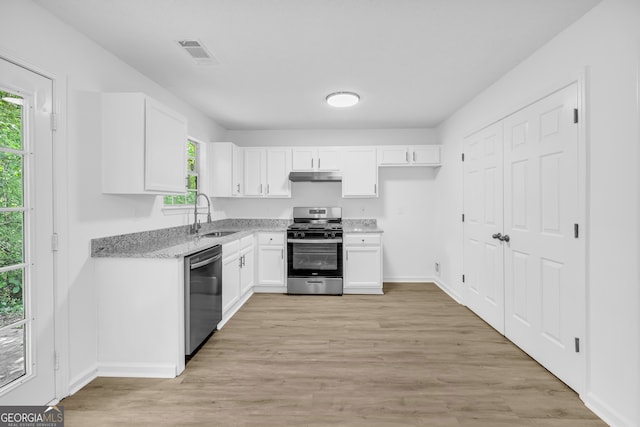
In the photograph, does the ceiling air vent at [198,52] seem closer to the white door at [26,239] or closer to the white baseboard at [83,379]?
the white door at [26,239]

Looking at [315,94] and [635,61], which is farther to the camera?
[315,94]

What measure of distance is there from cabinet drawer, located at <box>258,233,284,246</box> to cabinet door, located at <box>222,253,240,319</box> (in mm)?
776

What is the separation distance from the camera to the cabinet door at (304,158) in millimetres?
4836

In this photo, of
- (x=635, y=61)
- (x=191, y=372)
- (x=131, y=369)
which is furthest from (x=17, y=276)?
(x=635, y=61)

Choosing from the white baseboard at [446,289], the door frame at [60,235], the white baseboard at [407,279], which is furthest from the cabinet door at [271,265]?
the door frame at [60,235]

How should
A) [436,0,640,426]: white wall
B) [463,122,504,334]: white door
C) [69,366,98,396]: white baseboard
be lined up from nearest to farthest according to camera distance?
[436,0,640,426]: white wall
[69,366,98,396]: white baseboard
[463,122,504,334]: white door

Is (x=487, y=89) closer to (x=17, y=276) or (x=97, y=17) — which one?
Answer: (x=97, y=17)

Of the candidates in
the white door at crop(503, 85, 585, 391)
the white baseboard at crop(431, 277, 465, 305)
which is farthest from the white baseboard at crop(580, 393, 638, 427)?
the white baseboard at crop(431, 277, 465, 305)

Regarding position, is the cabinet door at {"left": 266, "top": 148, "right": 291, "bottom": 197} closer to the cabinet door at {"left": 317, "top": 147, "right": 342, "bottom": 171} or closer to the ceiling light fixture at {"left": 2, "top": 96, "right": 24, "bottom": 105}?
the cabinet door at {"left": 317, "top": 147, "right": 342, "bottom": 171}

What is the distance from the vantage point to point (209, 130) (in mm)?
4512

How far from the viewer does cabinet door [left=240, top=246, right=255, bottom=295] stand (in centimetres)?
400

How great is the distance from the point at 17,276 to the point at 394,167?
4606 mm

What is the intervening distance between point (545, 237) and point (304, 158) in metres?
3.31

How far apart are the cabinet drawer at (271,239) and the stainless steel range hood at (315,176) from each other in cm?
88
